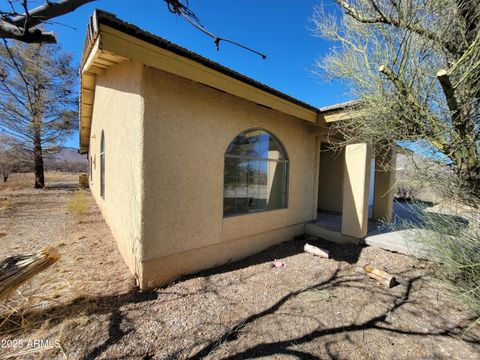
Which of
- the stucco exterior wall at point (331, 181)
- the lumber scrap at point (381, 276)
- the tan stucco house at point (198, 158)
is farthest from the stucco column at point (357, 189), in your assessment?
the stucco exterior wall at point (331, 181)

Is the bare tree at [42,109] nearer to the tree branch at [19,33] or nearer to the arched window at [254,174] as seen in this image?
the arched window at [254,174]

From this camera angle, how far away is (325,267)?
5.31 meters

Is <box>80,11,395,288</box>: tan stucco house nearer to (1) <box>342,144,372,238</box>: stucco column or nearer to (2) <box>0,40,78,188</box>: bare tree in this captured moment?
(1) <box>342,144,372,238</box>: stucco column

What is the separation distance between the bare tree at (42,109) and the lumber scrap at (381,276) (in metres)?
21.9

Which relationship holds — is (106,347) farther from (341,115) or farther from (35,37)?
(341,115)

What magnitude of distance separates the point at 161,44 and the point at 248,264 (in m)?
5.08

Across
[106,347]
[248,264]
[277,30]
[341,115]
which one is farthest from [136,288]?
[277,30]

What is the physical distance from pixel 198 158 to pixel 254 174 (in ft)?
6.30

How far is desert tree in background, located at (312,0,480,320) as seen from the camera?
296cm

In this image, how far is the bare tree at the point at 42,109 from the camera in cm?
1627

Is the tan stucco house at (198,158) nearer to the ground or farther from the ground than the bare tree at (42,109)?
nearer to the ground

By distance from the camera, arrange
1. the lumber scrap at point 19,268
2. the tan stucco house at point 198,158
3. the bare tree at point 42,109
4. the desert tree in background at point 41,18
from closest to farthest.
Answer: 1. the desert tree in background at point 41,18
2. the lumber scrap at point 19,268
3. the tan stucco house at point 198,158
4. the bare tree at point 42,109

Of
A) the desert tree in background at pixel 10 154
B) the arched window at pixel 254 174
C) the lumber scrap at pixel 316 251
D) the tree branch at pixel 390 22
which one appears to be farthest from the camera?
the desert tree in background at pixel 10 154

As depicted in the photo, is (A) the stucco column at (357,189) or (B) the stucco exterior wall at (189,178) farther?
(A) the stucco column at (357,189)
